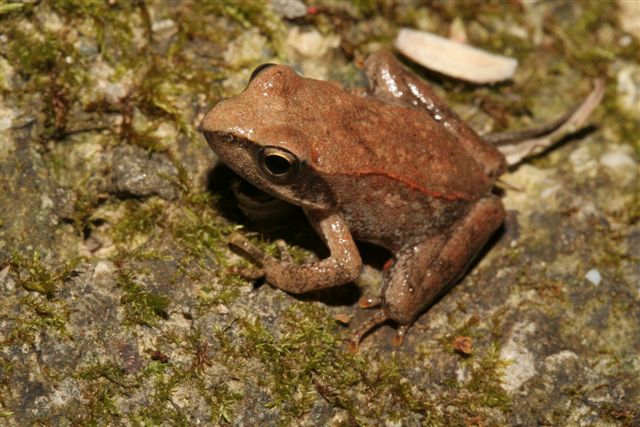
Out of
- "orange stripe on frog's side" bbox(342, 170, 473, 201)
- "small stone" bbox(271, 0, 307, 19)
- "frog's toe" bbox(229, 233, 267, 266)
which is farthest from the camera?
"small stone" bbox(271, 0, 307, 19)

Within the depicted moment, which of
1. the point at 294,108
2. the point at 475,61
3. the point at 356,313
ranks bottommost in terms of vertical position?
the point at 356,313

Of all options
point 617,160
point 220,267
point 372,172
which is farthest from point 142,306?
point 617,160

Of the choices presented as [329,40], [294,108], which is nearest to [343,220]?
[294,108]

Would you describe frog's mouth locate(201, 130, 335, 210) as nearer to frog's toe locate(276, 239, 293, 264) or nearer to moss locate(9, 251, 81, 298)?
frog's toe locate(276, 239, 293, 264)

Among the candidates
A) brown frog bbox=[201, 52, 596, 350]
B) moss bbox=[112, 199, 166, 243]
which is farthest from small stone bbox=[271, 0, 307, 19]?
moss bbox=[112, 199, 166, 243]

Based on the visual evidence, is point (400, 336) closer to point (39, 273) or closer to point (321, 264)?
point (321, 264)

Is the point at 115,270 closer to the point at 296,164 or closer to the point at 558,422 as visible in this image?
the point at 296,164
